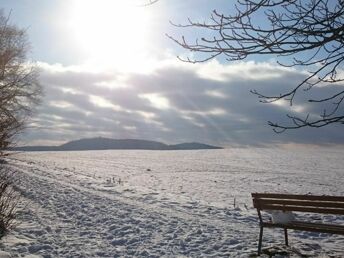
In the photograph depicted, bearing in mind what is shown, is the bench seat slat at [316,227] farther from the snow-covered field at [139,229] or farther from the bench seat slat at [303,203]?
the snow-covered field at [139,229]

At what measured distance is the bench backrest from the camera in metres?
7.13

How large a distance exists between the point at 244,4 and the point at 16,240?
253 inches

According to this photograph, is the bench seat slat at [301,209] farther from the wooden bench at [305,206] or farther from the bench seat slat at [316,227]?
the bench seat slat at [316,227]

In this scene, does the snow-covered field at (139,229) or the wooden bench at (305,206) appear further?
the snow-covered field at (139,229)

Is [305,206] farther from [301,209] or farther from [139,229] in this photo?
[139,229]

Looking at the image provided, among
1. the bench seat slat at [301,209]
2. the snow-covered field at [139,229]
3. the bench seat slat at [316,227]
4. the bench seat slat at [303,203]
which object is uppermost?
the bench seat slat at [303,203]

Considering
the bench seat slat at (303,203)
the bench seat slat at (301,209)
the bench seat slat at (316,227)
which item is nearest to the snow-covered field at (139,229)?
the bench seat slat at (316,227)

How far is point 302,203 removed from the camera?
7543 mm

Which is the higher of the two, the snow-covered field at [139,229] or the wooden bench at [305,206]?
the wooden bench at [305,206]

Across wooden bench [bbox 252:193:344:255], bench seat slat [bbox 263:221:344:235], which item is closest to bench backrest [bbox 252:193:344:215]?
wooden bench [bbox 252:193:344:255]

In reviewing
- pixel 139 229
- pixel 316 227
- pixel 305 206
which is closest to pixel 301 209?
pixel 305 206

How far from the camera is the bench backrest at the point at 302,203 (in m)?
7.13

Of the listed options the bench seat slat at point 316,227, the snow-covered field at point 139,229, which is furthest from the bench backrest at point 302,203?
the snow-covered field at point 139,229

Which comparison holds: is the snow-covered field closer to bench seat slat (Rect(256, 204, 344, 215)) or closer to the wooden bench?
the wooden bench
